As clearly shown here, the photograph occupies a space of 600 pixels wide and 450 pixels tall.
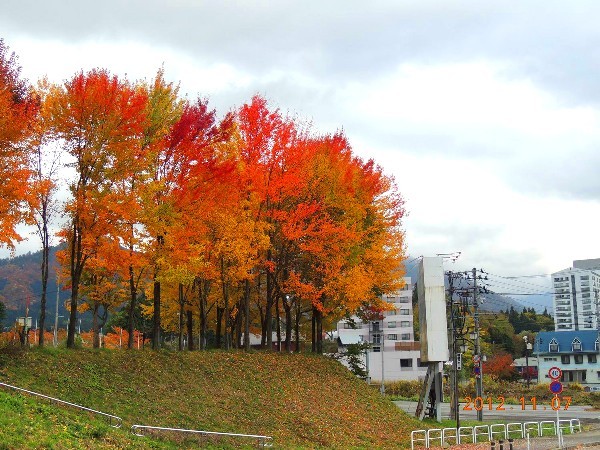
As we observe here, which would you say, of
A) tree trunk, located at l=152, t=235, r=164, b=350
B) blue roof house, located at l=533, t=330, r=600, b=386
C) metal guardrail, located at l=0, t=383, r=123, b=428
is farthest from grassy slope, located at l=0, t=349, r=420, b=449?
blue roof house, located at l=533, t=330, r=600, b=386

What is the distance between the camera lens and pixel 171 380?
23.3 metres

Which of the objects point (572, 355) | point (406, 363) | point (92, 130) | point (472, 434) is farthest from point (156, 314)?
point (572, 355)

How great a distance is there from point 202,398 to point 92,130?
9.96m

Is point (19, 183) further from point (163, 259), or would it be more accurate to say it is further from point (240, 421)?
point (240, 421)

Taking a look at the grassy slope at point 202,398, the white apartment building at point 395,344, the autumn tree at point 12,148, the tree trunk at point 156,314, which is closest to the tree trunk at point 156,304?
the tree trunk at point 156,314

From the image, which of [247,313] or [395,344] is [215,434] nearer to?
[247,313]

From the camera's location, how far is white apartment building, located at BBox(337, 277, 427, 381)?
7994cm

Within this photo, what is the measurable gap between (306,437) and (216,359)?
6.61 meters

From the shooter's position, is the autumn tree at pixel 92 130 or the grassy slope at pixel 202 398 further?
the autumn tree at pixel 92 130

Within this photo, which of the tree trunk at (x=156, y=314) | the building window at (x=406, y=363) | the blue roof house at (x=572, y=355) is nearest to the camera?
the tree trunk at (x=156, y=314)

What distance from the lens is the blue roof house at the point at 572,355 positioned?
8700cm

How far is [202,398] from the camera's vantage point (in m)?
22.9

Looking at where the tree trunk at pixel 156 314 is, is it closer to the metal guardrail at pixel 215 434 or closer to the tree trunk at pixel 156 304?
the tree trunk at pixel 156 304

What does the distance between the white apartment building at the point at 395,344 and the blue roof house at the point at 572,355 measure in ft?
59.1
